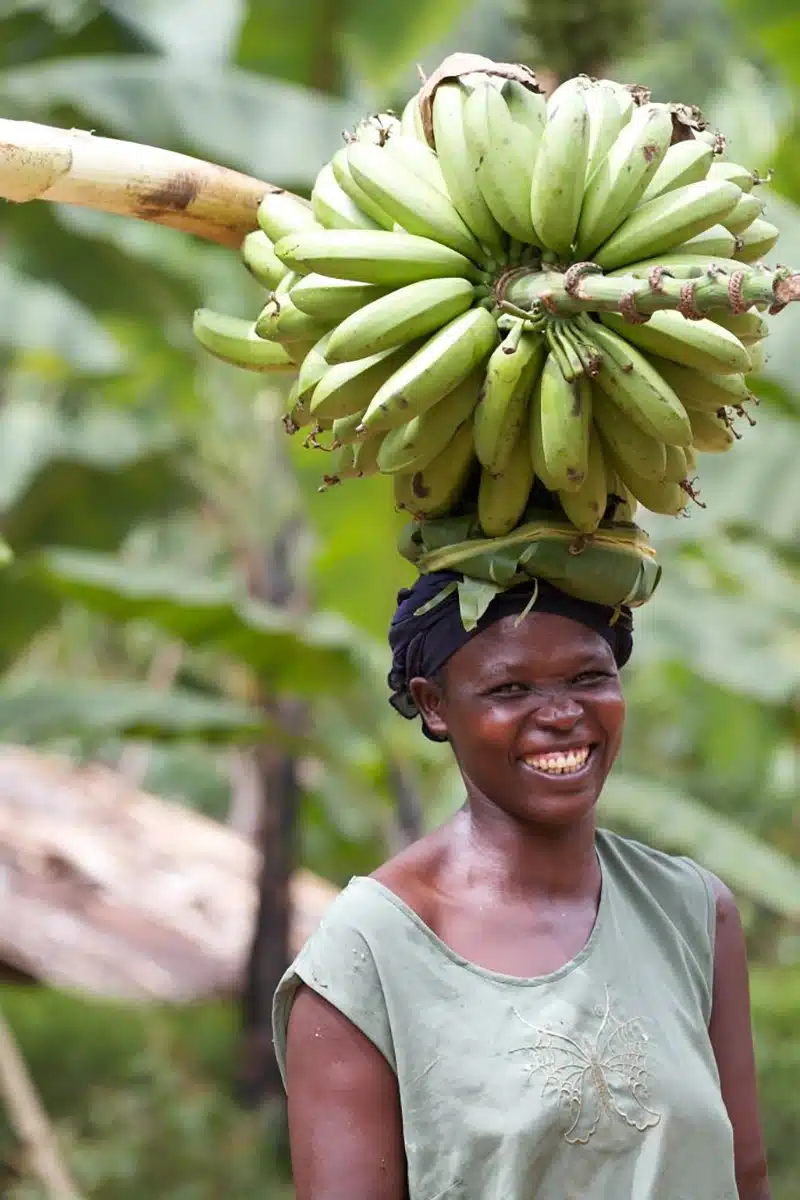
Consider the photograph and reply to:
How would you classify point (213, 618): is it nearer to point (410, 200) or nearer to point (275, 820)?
point (275, 820)

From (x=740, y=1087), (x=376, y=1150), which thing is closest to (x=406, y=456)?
(x=376, y=1150)

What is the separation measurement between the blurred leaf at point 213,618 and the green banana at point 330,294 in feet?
8.94

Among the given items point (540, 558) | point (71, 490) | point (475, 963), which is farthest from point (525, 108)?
point (71, 490)

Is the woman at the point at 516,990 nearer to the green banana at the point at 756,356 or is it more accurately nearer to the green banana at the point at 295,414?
the green banana at the point at 295,414

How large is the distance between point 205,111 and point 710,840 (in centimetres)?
295

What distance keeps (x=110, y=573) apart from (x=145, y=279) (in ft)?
5.17

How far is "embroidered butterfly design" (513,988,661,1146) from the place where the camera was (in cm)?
188

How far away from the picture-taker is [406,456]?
1.87m

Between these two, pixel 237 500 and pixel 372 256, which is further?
pixel 237 500

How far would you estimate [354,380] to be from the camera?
6.08ft

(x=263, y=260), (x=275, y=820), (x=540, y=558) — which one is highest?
(x=263, y=260)

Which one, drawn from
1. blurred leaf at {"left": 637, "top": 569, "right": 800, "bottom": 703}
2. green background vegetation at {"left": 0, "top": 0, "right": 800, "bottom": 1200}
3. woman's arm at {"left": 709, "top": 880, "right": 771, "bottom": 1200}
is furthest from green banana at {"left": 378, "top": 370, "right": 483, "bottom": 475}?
blurred leaf at {"left": 637, "top": 569, "right": 800, "bottom": 703}

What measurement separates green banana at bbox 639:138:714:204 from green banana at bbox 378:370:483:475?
30cm

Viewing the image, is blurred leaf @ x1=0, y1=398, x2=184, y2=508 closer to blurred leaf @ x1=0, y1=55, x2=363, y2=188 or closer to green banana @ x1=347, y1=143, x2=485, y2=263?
blurred leaf @ x1=0, y1=55, x2=363, y2=188
